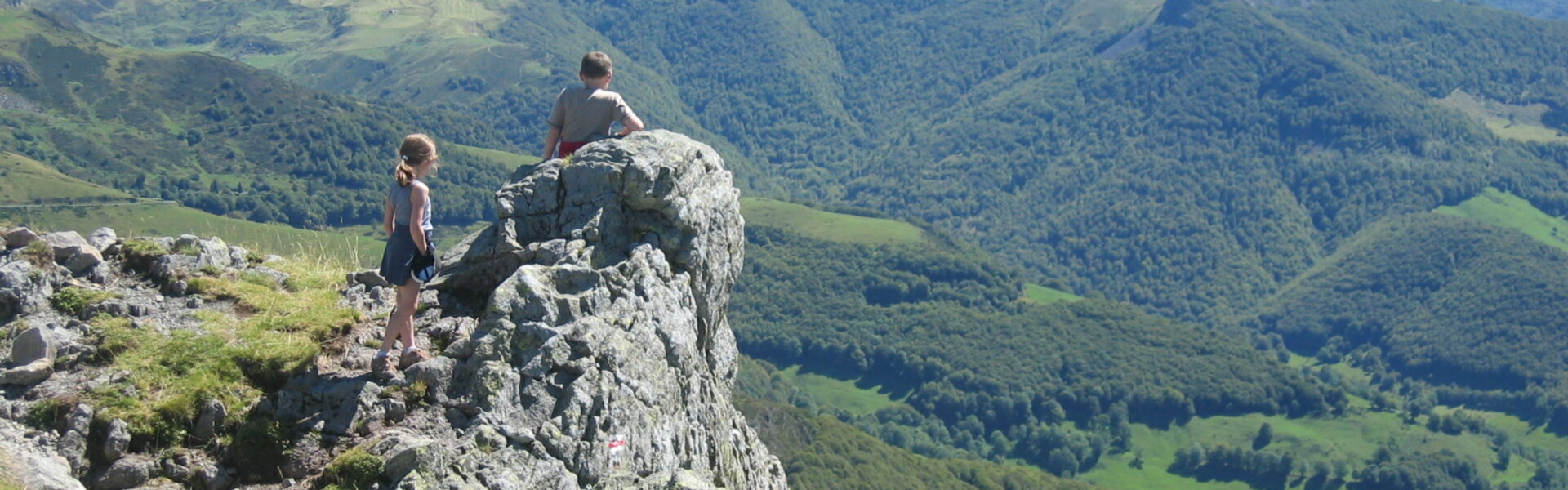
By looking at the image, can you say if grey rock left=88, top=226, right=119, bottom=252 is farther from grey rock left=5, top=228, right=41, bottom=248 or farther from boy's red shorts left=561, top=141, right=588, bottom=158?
boy's red shorts left=561, top=141, right=588, bottom=158

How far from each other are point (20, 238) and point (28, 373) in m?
3.72

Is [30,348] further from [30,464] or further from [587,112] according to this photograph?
[587,112]

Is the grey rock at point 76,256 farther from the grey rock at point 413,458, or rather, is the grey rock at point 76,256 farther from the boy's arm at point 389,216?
the grey rock at point 413,458

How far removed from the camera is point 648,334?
20359mm

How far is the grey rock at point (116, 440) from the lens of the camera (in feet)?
56.7

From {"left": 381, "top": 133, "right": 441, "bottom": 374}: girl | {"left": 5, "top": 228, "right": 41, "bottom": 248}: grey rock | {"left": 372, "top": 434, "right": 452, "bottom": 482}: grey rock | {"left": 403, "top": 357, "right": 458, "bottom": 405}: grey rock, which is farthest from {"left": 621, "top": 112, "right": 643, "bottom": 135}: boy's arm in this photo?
{"left": 5, "top": 228, "right": 41, "bottom": 248}: grey rock

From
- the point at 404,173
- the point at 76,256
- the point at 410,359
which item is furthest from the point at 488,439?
the point at 76,256

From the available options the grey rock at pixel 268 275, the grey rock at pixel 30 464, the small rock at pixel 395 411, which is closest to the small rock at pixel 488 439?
the small rock at pixel 395 411

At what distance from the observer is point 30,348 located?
730 inches

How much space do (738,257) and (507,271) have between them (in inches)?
203

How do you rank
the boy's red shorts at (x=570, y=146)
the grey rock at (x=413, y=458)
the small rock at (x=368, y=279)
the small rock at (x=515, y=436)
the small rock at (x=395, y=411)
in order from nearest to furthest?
1. the grey rock at (x=413, y=458)
2. the small rock at (x=515, y=436)
3. the small rock at (x=395, y=411)
4. the small rock at (x=368, y=279)
5. the boy's red shorts at (x=570, y=146)

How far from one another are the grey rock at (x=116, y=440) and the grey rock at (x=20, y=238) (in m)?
4.84

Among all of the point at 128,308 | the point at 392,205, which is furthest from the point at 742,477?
the point at 128,308

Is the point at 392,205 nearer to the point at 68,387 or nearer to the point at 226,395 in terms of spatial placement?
the point at 226,395
